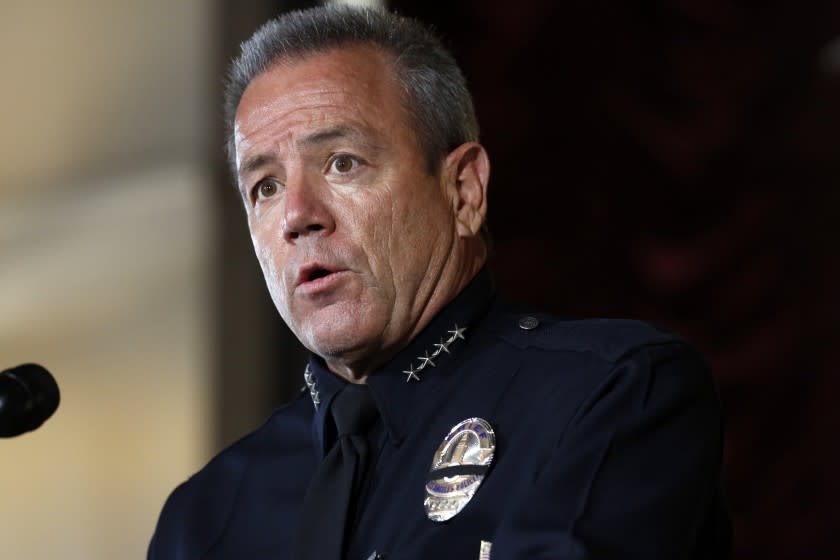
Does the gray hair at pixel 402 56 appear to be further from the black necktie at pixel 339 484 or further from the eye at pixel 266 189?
the black necktie at pixel 339 484

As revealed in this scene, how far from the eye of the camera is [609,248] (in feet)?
11.2

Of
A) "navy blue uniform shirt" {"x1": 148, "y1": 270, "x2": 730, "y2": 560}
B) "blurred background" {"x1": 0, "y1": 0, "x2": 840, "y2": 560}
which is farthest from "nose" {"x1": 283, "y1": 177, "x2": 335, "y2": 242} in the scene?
"blurred background" {"x1": 0, "y1": 0, "x2": 840, "y2": 560}

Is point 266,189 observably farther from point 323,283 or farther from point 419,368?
point 419,368

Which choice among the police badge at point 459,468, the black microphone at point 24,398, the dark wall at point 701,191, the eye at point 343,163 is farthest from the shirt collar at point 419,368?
the dark wall at point 701,191

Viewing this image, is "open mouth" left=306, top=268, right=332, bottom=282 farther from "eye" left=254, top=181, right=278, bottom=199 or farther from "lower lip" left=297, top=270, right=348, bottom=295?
"eye" left=254, top=181, right=278, bottom=199

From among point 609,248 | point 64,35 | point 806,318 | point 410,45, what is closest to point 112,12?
point 64,35

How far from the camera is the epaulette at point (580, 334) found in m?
1.62

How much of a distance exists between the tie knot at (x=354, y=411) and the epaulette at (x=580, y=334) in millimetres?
215

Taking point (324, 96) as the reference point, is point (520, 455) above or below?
below

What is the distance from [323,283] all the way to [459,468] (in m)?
0.35

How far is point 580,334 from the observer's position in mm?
1717

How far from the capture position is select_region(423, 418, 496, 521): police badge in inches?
62.2

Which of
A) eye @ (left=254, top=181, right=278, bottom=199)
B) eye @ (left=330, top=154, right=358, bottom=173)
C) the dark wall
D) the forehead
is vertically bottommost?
the dark wall

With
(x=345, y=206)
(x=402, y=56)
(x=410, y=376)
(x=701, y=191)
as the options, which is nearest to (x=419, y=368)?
(x=410, y=376)
